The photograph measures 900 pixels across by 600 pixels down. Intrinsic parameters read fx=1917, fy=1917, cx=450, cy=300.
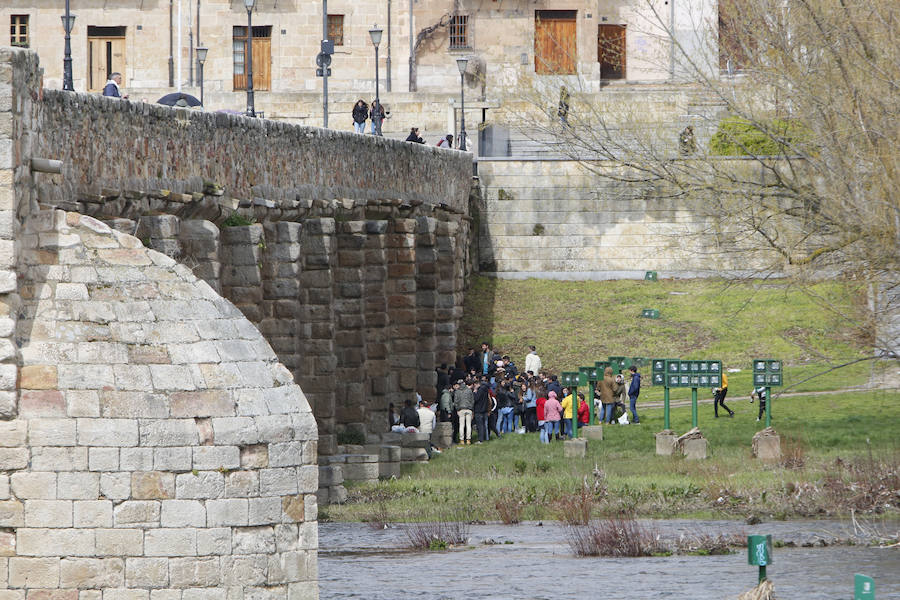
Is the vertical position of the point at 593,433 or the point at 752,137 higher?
the point at 752,137

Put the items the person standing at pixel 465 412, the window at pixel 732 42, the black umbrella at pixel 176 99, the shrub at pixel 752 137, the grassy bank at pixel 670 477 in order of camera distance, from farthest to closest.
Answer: the person standing at pixel 465 412 < the black umbrella at pixel 176 99 < the window at pixel 732 42 < the shrub at pixel 752 137 < the grassy bank at pixel 670 477

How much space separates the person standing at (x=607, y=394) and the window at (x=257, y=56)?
2949cm

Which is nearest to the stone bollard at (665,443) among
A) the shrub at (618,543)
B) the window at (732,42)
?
the window at (732,42)

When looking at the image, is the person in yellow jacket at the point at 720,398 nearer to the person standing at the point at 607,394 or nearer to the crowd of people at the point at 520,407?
the crowd of people at the point at 520,407

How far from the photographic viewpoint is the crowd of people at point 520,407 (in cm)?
3512

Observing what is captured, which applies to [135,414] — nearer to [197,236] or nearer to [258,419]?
[258,419]

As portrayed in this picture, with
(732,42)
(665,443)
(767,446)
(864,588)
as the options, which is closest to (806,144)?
(732,42)

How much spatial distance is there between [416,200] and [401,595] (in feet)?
63.9

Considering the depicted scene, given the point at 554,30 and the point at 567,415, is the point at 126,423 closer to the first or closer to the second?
the point at 567,415

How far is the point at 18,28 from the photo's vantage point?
62.1 metres

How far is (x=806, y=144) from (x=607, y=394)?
9.54 metres

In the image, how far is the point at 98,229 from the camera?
14672 mm

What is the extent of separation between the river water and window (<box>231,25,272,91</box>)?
127ft

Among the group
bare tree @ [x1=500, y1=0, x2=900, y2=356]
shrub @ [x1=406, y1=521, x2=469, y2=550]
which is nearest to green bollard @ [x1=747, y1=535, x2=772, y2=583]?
shrub @ [x1=406, y1=521, x2=469, y2=550]
